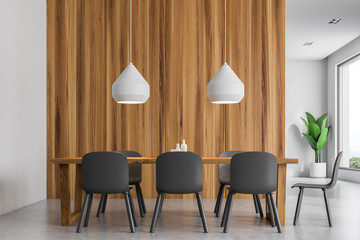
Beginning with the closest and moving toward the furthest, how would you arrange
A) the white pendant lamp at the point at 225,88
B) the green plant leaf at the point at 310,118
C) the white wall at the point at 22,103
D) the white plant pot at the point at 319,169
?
the white pendant lamp at the point at 225,88
the white wall at the point at 22,103
the white plant pot at the point at 319,169
the green plant leaf at the point at 310,118

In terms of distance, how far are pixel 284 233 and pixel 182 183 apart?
99cm

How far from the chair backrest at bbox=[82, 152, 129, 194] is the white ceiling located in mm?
4425

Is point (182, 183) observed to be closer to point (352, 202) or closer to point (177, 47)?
point (177, 47)

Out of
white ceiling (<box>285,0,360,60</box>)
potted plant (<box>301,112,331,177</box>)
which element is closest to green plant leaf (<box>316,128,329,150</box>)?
potted plant (<box>301,112,331,177</box>)

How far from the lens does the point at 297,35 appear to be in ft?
26.8

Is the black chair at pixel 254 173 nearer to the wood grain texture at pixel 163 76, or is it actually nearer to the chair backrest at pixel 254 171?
the chair backrest at pixel 254 171

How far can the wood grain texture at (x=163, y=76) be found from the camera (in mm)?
5332

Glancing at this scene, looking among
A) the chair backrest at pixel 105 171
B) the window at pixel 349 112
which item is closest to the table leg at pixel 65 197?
the chair backrest at pixel 105 171

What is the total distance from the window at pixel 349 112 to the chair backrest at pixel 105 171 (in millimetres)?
6648

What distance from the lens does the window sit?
849 centimetres

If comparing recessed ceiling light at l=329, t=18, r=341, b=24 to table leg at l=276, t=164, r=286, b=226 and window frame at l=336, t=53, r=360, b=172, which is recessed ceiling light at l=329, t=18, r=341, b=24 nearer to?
window frame at l=336, t=53, r=360, b=172

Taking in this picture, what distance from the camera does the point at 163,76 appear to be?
17.7 feet

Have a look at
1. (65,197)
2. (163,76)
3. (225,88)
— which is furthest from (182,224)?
(163,76)

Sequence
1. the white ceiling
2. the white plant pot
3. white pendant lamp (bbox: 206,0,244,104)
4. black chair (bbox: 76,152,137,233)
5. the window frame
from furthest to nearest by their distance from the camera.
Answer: the white plant pot < the window frame < the white ceiling < white pendant lamp (bbox: 206,0,244,104) < black chair (bbox: 76,152,137,233)
